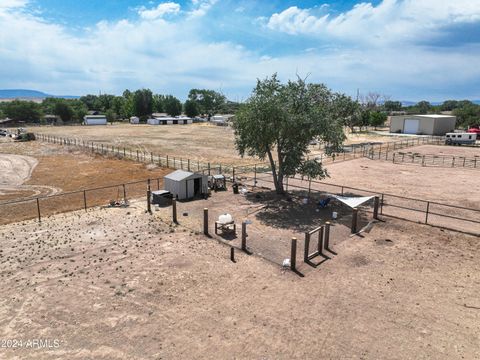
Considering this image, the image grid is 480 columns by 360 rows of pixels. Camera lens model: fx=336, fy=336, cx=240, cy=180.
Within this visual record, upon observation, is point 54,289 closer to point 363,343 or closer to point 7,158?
point 363,343

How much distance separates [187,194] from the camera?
21828 millimetres

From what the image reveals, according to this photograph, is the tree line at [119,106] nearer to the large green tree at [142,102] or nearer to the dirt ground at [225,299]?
the large green tree at [142,102]

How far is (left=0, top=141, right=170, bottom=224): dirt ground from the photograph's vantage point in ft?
70.3

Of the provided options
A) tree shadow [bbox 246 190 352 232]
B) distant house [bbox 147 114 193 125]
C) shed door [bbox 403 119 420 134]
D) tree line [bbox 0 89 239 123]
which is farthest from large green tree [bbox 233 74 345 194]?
distant house [bbox 147 114 193 125]

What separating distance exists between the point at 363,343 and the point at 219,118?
111 meters

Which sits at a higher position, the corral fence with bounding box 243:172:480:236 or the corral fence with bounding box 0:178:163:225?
the corral fence with bounding box 243:172:480:236

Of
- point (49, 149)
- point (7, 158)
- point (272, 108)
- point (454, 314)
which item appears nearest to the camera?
point (454, 314)

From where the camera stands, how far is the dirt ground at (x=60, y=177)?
70.3 feet

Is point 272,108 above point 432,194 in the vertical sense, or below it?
above

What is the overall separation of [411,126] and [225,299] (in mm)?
74691

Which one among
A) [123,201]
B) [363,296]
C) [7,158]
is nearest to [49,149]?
[7,158]

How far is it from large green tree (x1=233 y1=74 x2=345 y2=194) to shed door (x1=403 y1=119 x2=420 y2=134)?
59.5 m

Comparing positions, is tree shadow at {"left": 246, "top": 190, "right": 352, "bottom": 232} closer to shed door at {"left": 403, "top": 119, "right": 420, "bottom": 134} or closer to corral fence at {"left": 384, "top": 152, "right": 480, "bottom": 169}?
corral fence at {"left": 384, "top": 152, "right": 480, "bottom": 169}

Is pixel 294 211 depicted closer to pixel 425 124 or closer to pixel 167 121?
Result: pixel 425 124
